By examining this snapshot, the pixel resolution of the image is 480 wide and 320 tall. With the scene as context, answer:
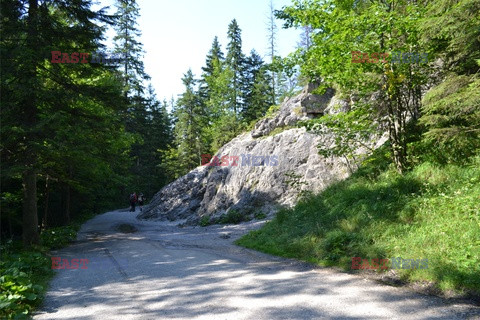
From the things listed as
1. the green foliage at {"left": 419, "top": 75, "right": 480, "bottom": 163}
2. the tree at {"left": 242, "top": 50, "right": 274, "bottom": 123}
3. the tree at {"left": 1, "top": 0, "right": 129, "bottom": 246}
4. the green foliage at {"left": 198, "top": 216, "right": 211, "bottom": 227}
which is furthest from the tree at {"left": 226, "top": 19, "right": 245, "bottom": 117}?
the green foliage at {"left": 419, "top": 75, "right": 480, "bottom": 163}

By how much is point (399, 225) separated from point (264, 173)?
13.4 meters

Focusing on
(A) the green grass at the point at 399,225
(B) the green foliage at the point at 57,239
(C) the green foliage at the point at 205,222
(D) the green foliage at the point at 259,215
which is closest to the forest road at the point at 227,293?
(A) the green grass at the point at 399,225

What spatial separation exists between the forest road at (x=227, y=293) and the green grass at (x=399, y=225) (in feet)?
2.03

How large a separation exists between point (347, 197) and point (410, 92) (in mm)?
4273

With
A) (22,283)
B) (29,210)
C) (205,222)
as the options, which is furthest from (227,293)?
(205,222)

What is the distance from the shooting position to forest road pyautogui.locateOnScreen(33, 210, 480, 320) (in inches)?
187

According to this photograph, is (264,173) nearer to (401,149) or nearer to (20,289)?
(401,149)

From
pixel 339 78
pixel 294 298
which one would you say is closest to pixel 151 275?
pixel 294 298

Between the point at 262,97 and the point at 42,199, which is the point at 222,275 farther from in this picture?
the point at 262,97

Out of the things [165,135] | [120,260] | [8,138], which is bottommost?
[120,260]

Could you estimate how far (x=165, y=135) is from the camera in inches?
1917

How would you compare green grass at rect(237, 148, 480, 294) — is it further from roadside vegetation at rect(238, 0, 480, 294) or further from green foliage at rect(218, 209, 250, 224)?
green foliage at rect(218, 209, 250, 224)

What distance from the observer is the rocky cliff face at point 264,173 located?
18.0 meters

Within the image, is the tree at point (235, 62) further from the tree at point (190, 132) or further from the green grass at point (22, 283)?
the green grass at point (22, 283)
